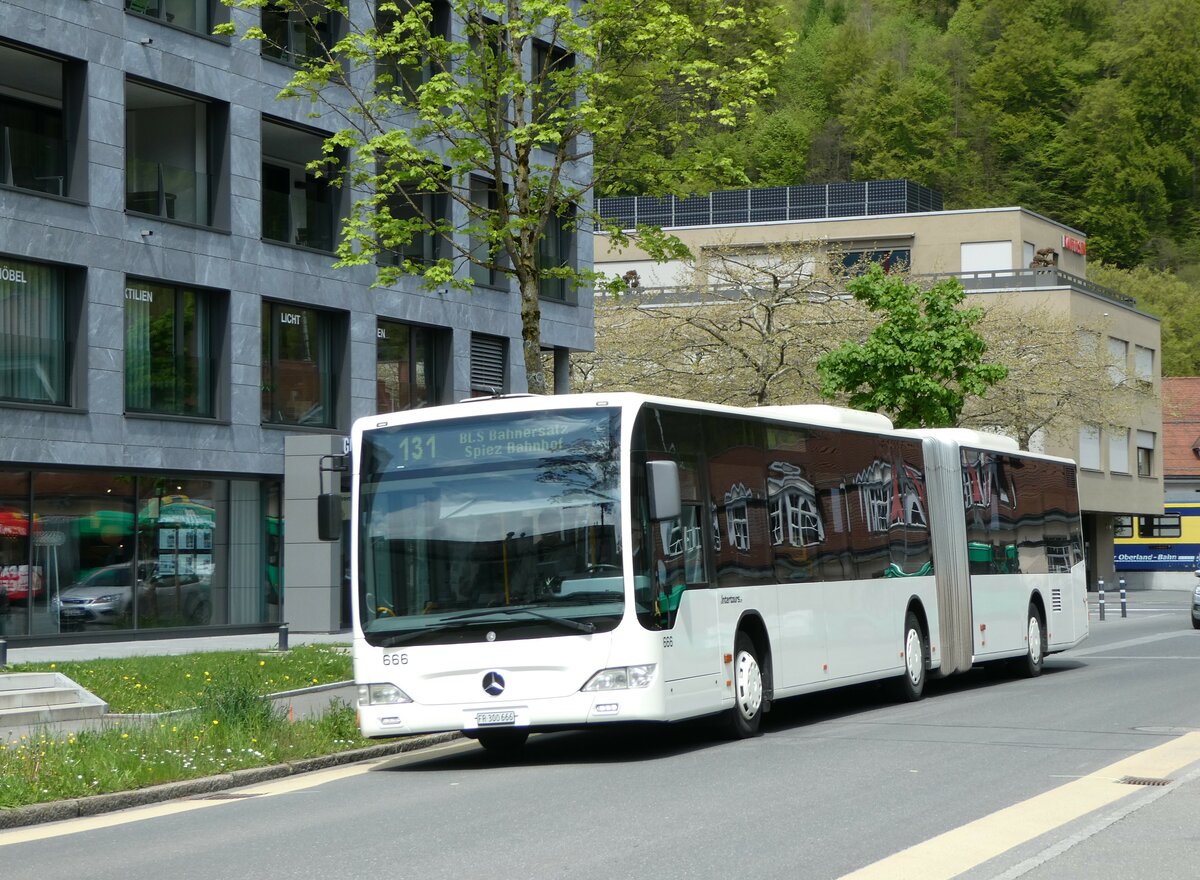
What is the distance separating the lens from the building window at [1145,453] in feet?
249

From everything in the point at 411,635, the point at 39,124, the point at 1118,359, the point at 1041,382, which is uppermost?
the point at 1118,359

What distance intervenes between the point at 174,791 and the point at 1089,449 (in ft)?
201

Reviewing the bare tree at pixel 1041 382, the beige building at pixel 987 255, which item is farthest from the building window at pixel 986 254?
the bare tree at pixel 1041 382

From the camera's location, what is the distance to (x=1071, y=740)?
47.9 feet

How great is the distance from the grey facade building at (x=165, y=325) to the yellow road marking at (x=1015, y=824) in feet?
68.2

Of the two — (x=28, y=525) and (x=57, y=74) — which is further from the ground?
(x=57, y=74)

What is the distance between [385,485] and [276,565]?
2021 centimetres

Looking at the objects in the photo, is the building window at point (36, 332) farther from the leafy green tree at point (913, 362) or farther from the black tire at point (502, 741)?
the black tire at point (502, 741)

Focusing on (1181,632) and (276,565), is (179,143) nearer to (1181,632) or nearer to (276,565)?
(276,565)

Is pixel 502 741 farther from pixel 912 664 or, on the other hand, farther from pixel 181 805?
pixel 912 664

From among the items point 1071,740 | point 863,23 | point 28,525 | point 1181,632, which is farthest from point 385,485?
point 863,23

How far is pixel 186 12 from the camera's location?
32125 mm

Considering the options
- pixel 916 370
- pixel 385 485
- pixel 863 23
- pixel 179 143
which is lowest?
pixel 385 485

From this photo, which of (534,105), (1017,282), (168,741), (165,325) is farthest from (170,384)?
(1017,282)
